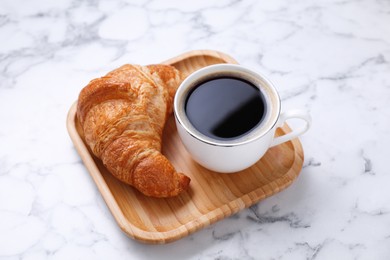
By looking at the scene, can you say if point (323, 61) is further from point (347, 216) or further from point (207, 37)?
point (347, 216)

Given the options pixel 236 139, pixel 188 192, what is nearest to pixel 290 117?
pixel 236 139

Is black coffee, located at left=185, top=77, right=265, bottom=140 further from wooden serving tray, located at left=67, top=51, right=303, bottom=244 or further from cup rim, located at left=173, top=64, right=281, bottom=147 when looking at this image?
wooden serving tray, located at left=67, top=51, right=303, bottom=244

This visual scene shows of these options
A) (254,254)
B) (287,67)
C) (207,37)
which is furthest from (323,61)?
(254,254)

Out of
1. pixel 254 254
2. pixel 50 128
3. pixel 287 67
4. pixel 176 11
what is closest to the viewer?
pixel 254 254

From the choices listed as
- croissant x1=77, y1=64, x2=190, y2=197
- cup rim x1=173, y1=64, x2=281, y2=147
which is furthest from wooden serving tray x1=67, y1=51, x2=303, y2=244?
cup rim x1=173, y1=64, x2=281, y2=147

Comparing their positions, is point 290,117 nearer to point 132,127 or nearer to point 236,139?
point 236,139

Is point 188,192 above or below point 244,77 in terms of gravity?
below

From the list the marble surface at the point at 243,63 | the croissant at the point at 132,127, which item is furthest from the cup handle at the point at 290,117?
the croissant at the point at 132,127

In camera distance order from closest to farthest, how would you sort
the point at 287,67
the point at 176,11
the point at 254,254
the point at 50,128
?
the point at 254,254, the point at 50,128, the point at 287,67, the point at 176,11

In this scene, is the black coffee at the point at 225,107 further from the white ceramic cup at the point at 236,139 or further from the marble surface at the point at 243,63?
the marble surface at the point at 243,63
